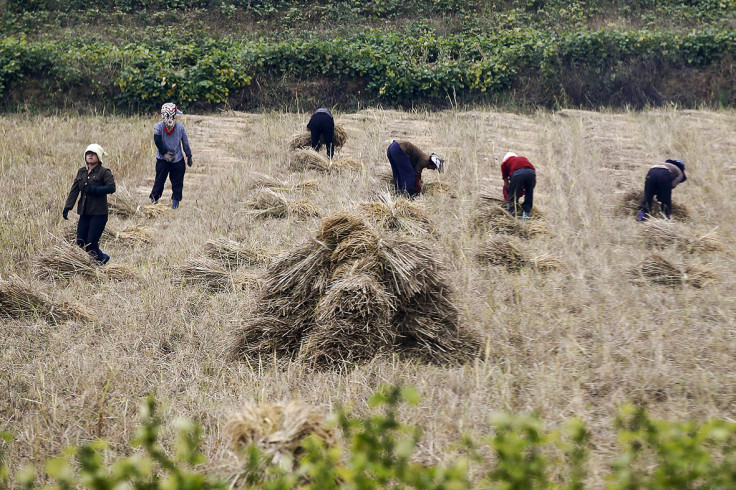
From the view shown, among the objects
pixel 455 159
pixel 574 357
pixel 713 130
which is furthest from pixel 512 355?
pixel 713 130

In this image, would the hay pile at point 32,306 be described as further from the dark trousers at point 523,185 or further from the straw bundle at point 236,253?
the dark trousers at point 523,185

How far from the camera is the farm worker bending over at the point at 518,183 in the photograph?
26.4ft

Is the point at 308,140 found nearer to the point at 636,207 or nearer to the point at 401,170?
the point at 401,170

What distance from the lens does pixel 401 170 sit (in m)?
8.85

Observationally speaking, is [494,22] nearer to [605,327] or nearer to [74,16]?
[74,16]

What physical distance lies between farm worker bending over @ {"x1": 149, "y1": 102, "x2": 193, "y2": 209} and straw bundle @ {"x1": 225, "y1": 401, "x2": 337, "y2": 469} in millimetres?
6846

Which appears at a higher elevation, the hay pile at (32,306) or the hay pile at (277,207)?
the hay pile at (277,207)

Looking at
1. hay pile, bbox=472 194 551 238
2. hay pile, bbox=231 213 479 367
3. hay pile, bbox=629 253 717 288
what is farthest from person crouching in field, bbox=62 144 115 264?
hay pile, bbox=629 253 717 288

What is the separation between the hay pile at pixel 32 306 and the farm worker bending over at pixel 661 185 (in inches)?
253

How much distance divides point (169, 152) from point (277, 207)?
208 centimetres

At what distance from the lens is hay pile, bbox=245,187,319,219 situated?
8312mm

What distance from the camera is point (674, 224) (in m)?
7.47

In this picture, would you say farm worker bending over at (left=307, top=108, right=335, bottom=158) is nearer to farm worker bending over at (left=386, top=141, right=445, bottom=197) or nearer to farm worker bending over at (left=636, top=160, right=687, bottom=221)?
farm worker bending over at (left=386, top=141, right=445, bottom=197)

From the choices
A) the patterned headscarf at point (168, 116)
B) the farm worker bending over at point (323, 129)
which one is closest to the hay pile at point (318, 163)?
the farm worker bending over at point (323, 129)
